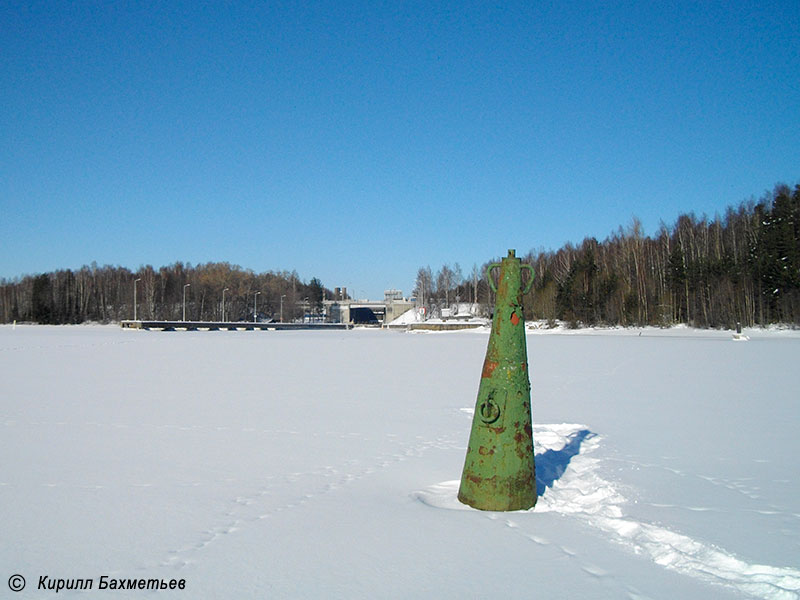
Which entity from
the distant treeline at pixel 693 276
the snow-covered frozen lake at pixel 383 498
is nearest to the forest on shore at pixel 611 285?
the distant treeline at pixel 693 276

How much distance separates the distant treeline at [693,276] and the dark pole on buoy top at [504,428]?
59.4 meters

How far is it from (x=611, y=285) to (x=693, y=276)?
10.8m

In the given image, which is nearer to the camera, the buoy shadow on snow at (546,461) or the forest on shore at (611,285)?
the buoy shadow on snow at (546,461)

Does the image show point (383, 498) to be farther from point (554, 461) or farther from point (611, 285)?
point (611, 285)

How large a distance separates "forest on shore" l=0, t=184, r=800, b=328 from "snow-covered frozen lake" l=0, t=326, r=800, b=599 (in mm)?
35962

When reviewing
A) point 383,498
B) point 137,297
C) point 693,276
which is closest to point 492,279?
point 383,498

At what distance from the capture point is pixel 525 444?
493cm

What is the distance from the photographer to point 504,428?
193 inches

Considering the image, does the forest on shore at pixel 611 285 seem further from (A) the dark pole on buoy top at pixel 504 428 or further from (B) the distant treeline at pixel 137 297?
(A) the dark pole on buoy top at pixel 504 428

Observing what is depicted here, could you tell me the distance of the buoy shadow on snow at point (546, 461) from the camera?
5.41m

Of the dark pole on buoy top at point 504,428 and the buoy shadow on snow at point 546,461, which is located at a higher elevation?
the dark pole on buoy top at point 504,428

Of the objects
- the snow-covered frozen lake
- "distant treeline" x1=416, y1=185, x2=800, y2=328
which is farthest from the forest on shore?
the snow-covered frozen lake

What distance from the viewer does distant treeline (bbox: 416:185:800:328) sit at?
192 ft

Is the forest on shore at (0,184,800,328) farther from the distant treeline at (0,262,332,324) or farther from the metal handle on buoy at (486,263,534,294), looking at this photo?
the metal handle on buoy at (486,263,534,294)
